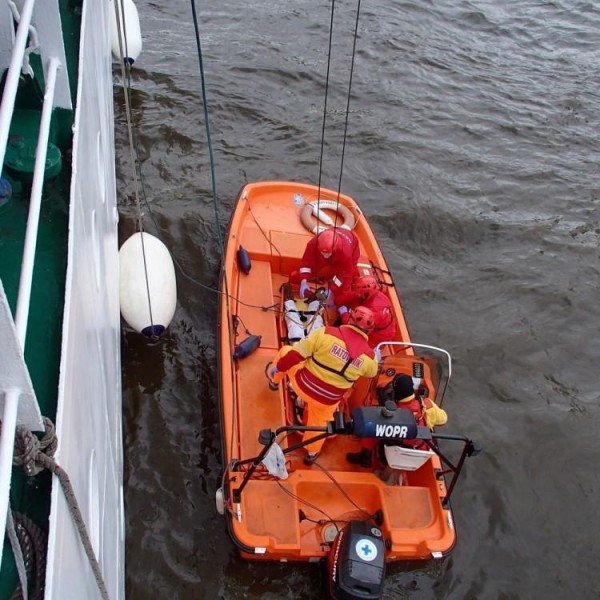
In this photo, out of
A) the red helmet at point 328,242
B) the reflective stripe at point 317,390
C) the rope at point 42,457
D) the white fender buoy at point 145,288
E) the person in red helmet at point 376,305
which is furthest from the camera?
the red helmet at point 328,242

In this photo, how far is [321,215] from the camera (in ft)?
24.2

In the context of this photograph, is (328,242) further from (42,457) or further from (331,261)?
(42,457)

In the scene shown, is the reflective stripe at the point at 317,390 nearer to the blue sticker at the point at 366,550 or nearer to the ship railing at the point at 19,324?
the blue sticker at the point at 366,550

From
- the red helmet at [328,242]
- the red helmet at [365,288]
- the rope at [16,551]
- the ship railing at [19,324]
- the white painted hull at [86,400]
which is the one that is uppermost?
the ship railing at [19,324]

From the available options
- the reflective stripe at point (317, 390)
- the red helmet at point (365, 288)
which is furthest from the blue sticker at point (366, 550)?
the red helmet at point (365, 288)

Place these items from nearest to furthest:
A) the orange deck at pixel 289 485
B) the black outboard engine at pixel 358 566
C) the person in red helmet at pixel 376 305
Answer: the black outboard engine at pixel 358 566 < the orange deck at pixel 289 485 < the person in red helmet at pixel 376 305

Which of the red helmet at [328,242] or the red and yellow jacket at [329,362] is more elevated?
the red helmet at [328,242]

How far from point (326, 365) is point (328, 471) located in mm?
906

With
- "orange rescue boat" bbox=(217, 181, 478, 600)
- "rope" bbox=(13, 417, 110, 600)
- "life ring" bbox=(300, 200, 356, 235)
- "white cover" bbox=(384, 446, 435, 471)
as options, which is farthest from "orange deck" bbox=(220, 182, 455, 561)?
"rope" bbox=(13, 417, 110, 600)

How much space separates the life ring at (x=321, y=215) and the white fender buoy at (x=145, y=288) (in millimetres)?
1864

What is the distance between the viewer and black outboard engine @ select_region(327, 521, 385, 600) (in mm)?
4160

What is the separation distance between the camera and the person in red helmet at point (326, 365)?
16.0 feet

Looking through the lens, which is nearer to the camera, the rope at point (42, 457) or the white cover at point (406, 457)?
the rope at point (42, 457)

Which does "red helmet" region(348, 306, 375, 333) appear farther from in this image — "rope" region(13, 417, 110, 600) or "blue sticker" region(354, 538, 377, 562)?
"rope" region(13, 417, 110, 600)
